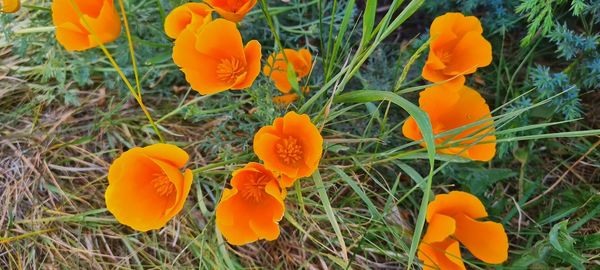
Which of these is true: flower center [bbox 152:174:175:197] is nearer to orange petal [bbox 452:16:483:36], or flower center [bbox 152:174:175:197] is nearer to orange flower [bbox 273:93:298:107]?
orange flower [bbox 273:93:298:107]

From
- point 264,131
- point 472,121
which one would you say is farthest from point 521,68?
point 264,131

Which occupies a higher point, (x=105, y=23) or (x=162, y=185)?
(x=105, y=23)

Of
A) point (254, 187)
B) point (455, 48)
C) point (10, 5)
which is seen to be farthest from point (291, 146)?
point (10, 5)

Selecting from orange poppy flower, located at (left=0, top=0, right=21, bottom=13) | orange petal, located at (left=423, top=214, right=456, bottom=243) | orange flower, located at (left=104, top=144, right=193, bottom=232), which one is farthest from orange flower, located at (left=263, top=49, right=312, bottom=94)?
orange poppy flower, located at (left=0, top=0, right=21, bottom=13)

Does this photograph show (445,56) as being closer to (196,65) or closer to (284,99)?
(284,99)

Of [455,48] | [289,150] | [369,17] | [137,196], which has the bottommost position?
[137,196]

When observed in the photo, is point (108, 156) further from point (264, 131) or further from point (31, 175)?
point (264, 131)
